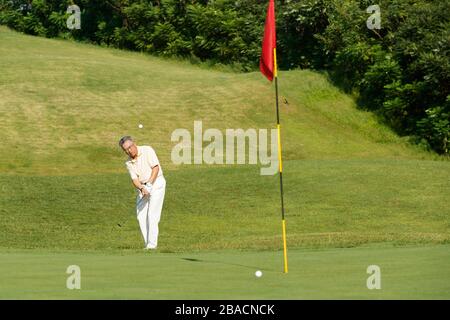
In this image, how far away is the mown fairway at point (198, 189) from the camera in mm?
13734

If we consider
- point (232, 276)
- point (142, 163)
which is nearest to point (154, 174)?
point (142, 163)

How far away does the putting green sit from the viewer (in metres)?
11.6

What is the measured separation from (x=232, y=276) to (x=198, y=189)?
788 inches

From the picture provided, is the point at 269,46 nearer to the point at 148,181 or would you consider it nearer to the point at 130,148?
the point at 130,148

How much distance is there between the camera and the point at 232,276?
44.7ft

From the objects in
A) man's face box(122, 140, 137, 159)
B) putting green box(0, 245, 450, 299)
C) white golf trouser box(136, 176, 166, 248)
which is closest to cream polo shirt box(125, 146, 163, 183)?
man's face box(122, 140, 137, 159)

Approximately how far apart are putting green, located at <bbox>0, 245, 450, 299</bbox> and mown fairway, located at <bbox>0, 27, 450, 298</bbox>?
0.12 ft

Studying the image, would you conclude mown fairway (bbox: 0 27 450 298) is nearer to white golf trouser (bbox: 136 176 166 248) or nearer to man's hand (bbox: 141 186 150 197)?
white golf trouser (bbox: 136 176 166 248)

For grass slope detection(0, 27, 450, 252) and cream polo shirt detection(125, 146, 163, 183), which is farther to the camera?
grass slope detection(0, 27, 450, 252)

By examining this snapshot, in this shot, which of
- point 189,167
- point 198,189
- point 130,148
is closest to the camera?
point 130,148

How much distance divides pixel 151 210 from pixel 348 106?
30338mm

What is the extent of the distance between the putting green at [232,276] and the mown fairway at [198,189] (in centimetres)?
4

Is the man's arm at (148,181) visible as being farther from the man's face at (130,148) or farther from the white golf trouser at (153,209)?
the man's face at (130,148)
